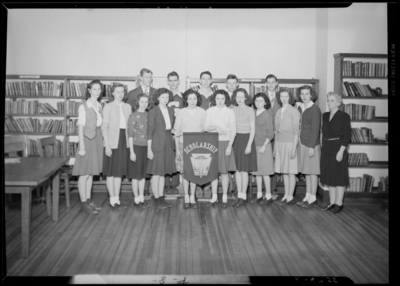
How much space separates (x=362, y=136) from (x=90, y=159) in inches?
164

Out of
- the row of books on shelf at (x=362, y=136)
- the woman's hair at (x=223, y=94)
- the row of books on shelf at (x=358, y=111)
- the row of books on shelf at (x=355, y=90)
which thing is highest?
the row of books on shelf at (x=355, y=90)

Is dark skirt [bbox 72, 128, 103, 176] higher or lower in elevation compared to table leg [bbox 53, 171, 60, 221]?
higher

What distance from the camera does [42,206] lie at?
20.2 feet

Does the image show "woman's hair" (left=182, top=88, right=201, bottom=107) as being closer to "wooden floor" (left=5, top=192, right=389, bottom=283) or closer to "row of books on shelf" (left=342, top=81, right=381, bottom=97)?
"wooden floor" (left=5, top=192, right=389, bottom=283)

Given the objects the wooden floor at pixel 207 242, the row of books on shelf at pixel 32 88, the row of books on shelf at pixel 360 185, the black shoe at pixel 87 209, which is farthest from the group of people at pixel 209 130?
the row of books on shelf at pixel 32 88

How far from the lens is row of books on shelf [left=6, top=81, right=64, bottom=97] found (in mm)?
7355

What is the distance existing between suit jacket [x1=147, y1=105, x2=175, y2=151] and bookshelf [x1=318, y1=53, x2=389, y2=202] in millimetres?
2619

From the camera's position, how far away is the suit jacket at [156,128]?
19.8 feet

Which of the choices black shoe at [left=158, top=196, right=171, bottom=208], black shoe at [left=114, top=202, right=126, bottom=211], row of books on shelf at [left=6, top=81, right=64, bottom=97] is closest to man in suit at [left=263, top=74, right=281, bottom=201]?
black shoe at [left=158, top=196, right=171, bottom=208]

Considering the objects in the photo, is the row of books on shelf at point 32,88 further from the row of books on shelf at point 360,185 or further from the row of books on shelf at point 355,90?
the row of books on shelf at point 360,185

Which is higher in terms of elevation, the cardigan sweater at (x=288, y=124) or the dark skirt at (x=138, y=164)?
the cardigan sweater at (x=288, y=124)

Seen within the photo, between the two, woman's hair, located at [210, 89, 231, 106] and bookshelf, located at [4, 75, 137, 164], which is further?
bookshelf, located at [4, 75, 137, 164]

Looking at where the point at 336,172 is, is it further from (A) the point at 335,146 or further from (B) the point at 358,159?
(B) the point at 358,159

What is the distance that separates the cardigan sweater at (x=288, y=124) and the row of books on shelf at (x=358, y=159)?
41.8 inches
